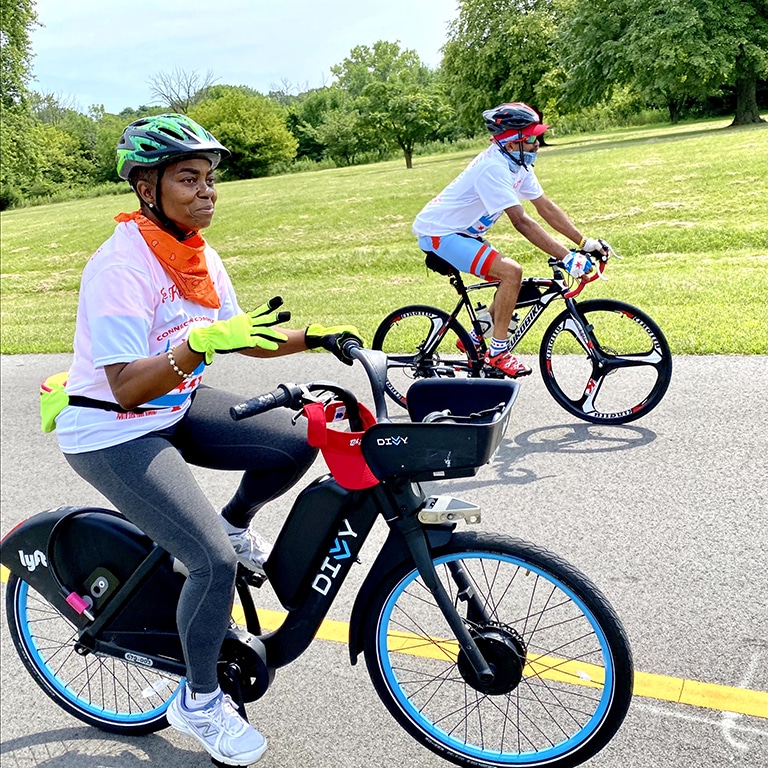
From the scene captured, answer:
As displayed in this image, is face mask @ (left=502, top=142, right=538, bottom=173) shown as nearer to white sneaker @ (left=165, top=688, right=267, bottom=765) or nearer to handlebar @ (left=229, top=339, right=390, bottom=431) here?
handlebar @ (left=229, top=339, right=390, bottom=431)

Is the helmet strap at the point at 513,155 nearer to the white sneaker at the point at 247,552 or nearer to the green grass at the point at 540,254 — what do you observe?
the green grass at the point at 540,254

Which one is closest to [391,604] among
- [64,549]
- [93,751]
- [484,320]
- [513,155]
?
[64,549]

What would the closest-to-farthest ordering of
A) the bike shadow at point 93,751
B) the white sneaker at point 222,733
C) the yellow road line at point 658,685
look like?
the white sneaker at point 222,733
the yellow road line at point 658,685
the bike shadow at point 93,751

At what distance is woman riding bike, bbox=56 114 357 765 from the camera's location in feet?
7.95

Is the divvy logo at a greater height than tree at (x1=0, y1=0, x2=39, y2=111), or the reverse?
tree at (x1=0, y1=0, x2=39, y2=111)

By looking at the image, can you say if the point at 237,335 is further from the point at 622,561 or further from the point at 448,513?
the point at 622,561

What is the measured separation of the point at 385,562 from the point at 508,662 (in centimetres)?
53

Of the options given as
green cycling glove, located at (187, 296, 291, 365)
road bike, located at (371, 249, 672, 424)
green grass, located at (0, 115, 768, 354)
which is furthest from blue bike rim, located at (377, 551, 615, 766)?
green grass, located at (0, 115, 768, 354)

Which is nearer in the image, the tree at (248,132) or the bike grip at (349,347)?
the bike grip at (349,347)

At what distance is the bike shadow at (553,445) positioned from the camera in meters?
5.12

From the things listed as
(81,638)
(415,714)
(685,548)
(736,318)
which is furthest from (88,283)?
(736,318)

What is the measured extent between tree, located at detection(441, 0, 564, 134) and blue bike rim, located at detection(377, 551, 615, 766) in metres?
51.4

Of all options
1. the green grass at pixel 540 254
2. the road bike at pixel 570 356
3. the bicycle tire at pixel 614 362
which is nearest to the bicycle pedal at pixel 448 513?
the road bike at pixel 570 356

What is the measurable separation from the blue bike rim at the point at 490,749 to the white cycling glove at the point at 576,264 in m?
3.50
